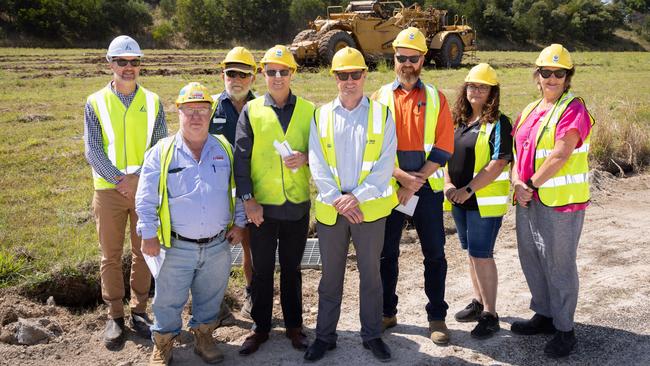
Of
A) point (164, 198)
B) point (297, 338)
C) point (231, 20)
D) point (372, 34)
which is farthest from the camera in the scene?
point (231, 20)

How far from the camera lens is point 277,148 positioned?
4070mm

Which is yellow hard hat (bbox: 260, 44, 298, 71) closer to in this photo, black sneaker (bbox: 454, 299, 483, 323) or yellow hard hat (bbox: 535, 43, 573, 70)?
yellow hard hat (bbox: 535, 43, 573, 70)

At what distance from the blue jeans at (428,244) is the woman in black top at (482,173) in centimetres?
25

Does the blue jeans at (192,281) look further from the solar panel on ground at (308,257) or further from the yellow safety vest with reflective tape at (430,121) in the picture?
the solar panel on ground at (308,257)

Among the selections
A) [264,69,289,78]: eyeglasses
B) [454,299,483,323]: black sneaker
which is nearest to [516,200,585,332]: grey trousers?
[454,299,483,323]: black sneaker

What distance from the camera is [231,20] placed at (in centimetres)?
4697

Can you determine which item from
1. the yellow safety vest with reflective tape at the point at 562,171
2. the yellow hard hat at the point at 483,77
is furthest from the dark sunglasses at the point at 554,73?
the yellow hard hat at the point at 483,77

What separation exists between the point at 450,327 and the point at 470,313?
0.22 metres

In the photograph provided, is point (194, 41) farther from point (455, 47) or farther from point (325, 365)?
point (325, 365)

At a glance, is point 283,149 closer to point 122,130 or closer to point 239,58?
point 239,58

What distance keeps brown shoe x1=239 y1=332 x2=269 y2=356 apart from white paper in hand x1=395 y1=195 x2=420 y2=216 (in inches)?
51.6

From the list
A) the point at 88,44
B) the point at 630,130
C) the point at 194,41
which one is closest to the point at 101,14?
the point at 88,44

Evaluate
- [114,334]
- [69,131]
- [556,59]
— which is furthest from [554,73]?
[69,131]

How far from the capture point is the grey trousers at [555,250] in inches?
164
